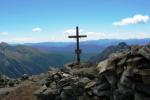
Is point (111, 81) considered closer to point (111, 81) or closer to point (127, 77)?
point (111, 81)

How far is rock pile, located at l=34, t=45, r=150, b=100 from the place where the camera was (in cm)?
2097

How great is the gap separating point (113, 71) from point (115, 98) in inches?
85.8

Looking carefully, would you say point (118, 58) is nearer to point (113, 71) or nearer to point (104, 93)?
point (113, 71)

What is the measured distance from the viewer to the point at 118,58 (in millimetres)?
24078

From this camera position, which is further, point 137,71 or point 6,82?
point 6,82

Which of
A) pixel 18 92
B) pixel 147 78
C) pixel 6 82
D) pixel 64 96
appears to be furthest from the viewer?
pixel 6 82

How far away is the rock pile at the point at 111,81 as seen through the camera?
21.0 meters

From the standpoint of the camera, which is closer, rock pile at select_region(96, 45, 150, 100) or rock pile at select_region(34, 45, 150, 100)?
rock pile at select_region(96, 45, 150, 100)

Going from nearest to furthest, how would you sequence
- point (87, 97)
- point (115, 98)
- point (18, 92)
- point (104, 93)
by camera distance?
point (115, 98) < point (104, 93) < point (87, 97) < point (18, 92)

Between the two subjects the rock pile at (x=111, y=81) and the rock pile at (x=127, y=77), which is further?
the rock pile at (x=111, y=81)

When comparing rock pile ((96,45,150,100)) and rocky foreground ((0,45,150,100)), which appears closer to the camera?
rock pile ((96,45,150,100))

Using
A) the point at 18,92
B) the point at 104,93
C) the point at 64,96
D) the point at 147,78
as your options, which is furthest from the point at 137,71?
the point at 18,92

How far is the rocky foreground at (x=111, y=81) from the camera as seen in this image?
21.0 metres

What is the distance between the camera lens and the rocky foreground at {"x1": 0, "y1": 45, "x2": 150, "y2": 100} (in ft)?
68.8
